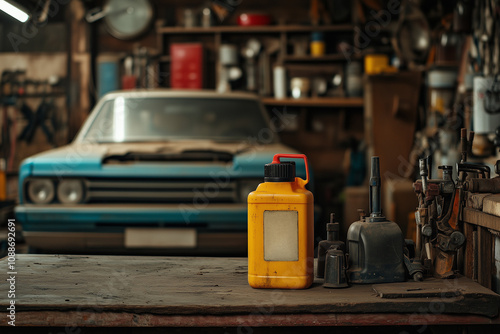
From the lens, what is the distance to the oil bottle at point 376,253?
1403 mm

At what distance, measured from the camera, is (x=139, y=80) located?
6.90 meters

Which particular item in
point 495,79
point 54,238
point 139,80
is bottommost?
point 54,238

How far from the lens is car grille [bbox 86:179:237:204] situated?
309cm

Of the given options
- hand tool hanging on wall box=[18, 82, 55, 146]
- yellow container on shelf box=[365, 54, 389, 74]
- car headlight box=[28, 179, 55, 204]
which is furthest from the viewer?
hand tool hanging on wall box=[18, 82, 55, 146]

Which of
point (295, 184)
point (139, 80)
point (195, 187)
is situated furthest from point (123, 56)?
point (295, 184)

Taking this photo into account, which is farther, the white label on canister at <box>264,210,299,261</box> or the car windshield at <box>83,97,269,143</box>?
the car windshield at <box>83,97,269,143</box>

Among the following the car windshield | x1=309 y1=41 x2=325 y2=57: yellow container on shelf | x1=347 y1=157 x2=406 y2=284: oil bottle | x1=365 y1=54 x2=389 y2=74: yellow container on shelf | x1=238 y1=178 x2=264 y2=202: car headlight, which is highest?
x1=309 y1=41 x2=325 y2=57: yellow container on shelf

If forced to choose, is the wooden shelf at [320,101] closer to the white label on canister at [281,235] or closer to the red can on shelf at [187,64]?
the red can on shelf at [187,64]

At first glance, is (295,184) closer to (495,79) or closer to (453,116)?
(495,79)

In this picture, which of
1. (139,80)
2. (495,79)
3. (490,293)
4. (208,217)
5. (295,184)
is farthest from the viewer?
(139,80)

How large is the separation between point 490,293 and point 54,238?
2.27 meters

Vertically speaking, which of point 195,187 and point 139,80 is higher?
point 139,80

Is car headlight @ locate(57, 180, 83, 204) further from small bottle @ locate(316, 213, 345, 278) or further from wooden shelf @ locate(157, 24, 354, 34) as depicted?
wooden shelf @ locate(157, 24, 354, 34)

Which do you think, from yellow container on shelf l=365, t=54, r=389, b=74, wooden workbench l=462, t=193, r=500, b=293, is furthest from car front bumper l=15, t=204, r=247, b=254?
yellow container on shelf l=365, t=54, r=389, b=74
